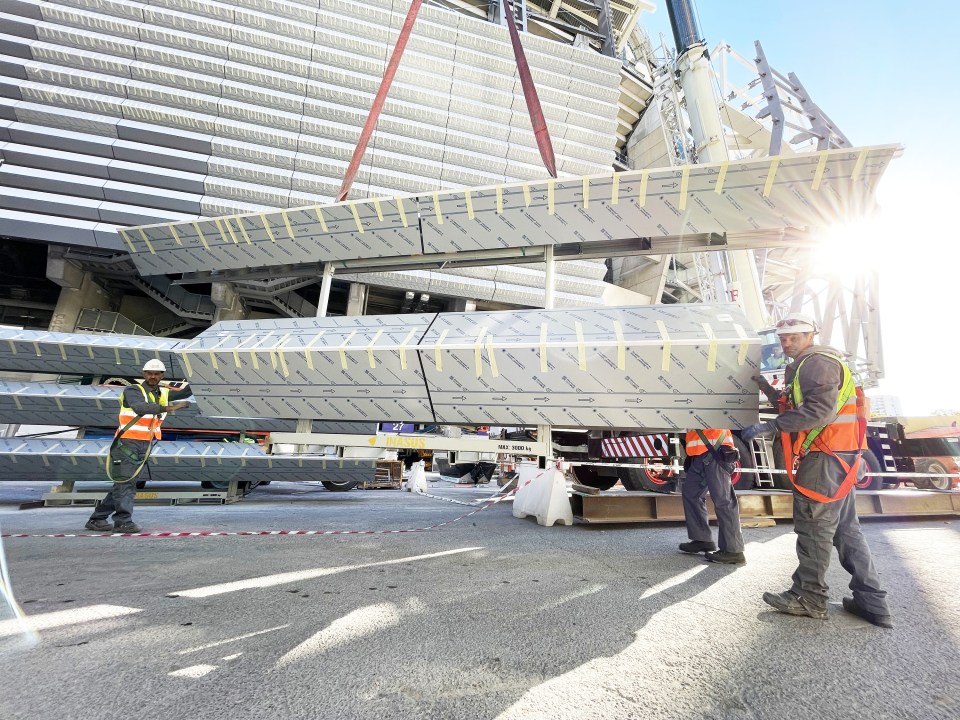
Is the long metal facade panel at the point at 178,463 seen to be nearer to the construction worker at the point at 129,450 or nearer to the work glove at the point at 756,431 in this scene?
the construction worker at the point at 129,450

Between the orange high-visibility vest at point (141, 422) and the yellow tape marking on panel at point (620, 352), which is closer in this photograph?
the yellow tape marking on panel at point (620, 352)

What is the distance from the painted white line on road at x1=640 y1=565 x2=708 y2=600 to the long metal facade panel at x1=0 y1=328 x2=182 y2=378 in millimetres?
7097

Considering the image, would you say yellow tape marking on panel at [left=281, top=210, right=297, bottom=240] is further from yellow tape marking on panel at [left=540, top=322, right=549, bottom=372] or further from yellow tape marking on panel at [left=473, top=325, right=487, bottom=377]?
yellow tape marking on panel at [left=540, top=322, right=549, bottom=372]

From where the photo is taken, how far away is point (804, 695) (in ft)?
4.71

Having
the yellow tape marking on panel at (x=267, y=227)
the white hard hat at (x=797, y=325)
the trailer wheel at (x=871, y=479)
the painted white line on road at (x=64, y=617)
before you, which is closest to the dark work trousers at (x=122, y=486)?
the painted white line on road at (x=64, y=617)

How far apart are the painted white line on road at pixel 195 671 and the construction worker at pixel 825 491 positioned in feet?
9.21

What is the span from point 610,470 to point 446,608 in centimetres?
508

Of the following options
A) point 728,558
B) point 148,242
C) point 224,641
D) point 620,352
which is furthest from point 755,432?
point 148,242

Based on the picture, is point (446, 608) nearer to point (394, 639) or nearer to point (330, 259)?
point (394, 639)

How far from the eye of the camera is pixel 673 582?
274 cm

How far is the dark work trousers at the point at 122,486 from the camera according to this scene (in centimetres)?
408

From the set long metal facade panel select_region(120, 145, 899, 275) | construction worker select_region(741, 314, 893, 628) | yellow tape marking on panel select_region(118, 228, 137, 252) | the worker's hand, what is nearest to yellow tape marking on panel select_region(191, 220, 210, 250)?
long metal facade panel select_region(120, 145, 899, 275)

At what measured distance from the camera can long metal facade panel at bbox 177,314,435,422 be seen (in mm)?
3887

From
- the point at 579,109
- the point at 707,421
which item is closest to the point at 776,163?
the point at 707,421
